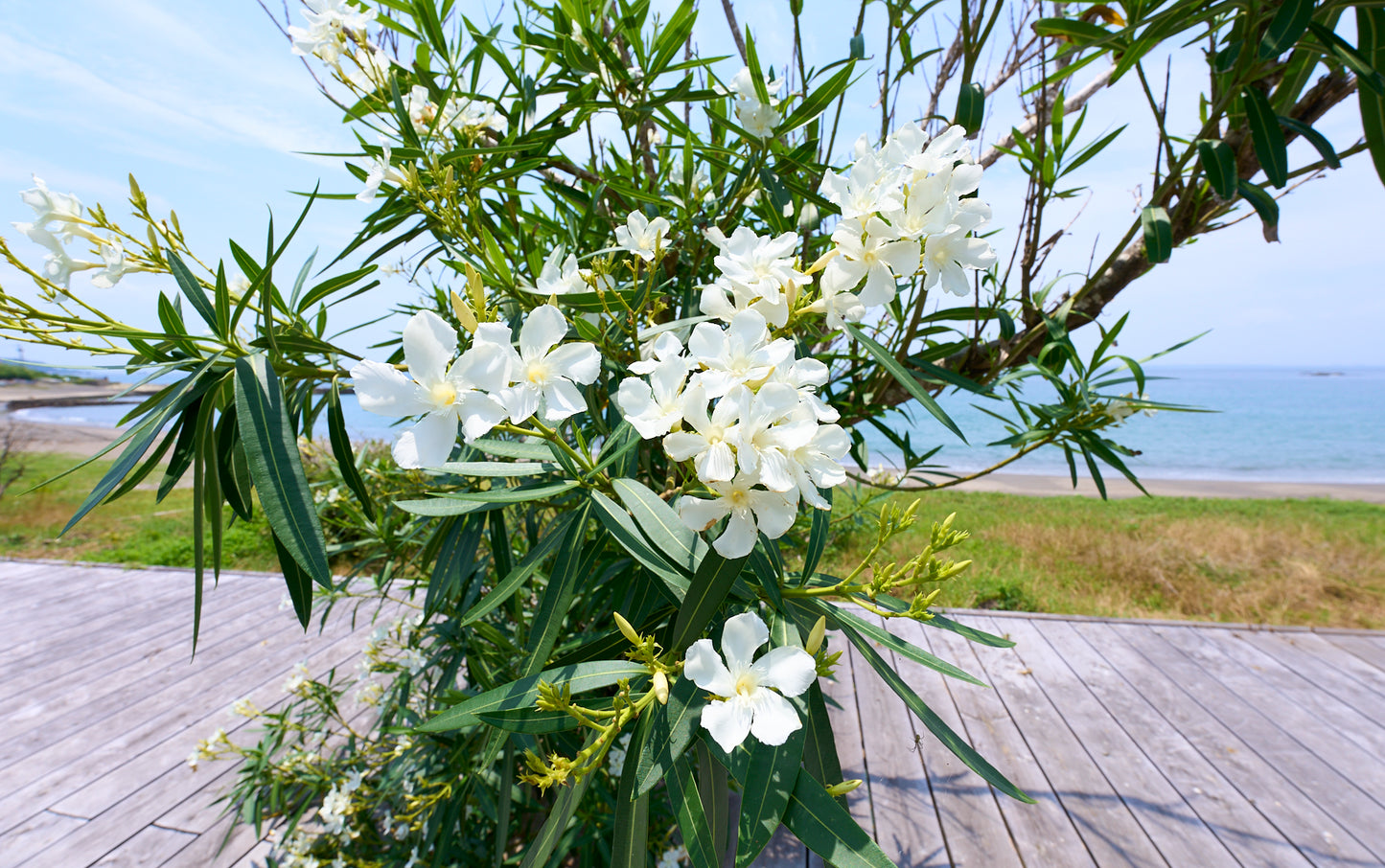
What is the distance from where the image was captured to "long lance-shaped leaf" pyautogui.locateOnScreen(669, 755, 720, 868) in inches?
20.6

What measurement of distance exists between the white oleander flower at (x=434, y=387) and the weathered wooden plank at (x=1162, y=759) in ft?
7.39

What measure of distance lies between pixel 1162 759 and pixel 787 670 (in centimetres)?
236

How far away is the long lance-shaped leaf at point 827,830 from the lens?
50 cm

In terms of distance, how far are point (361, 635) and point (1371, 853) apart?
361 centimetres

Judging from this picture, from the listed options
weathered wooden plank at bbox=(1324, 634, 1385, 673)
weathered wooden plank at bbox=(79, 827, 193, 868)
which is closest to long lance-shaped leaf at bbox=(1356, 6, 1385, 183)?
weathered wooden plank at bbox=(79, 827, 193, 868)

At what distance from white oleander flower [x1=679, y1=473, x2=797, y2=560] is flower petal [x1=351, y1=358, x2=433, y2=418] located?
0.21 meters

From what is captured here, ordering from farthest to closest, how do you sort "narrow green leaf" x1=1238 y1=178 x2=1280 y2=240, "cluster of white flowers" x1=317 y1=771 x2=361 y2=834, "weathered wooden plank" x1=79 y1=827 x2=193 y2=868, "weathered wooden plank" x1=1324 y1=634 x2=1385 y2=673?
1. "weathered wooden plank" x1=1324 y1=634 x2=1385 y2=673
2. "weathered wooden plank" x1=79 y1=827 x2=193 y2=868
3. "cluster of white flowers" x1=317 y1=771 x2=361 y2=834
4. "narrow green leaf" x1=1238 y1=178 x2=1280 y2=240

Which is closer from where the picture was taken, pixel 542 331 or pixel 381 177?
pixel 542 331

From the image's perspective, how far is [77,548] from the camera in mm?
5059

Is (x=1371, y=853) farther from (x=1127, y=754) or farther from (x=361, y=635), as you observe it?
(x=361, y=635)

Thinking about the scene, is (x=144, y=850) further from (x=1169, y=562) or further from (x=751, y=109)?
(x=1169, y=562)

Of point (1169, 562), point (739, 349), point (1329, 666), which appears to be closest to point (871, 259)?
point (739, 349)

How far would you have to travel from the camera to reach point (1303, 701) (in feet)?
8.03

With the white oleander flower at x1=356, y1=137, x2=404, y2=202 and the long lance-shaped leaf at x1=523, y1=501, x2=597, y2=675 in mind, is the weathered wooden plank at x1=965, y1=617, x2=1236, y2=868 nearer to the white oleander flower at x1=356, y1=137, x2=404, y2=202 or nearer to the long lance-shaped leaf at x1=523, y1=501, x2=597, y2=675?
the long lance-shaped leaf at x1=523, y1=501, x2=597, y2=675
